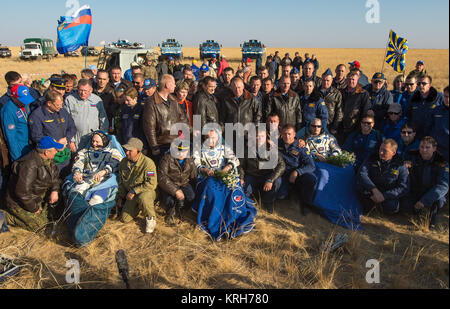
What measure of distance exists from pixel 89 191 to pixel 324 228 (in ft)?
12.0

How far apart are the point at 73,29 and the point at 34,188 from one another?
634 centimetres

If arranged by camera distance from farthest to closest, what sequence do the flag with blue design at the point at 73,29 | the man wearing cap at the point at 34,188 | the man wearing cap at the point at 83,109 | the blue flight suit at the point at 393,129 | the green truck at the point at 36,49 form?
the green truck at the point at 36,49 → the flag with blue design at the point at 73,29 → the man wearing cap at the point at 83,109 → the blue flight suit at the point at 393,129 → the man wearing cap at the point at 34,188

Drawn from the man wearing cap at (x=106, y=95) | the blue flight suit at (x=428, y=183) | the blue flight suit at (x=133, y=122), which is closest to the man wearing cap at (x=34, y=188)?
the blue flight suit at (x=133, y=122)

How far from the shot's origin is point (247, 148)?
5398mm

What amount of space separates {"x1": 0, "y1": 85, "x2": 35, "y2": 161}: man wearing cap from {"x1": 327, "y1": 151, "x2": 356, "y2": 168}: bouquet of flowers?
5.10 m

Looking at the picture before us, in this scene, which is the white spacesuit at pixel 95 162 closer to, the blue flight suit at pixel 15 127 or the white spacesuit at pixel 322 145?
the blue flight suit at pixel 15 127

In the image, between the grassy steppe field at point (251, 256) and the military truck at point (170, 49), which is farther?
the military truck at point (170, 49)

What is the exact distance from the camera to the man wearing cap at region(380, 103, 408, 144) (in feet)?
17.6

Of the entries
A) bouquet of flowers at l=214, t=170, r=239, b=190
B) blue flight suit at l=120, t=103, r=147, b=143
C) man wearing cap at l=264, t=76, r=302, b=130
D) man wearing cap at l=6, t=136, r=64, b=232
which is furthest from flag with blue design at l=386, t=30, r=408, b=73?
man wearing cap at l=6, t=136, r=64, b=232

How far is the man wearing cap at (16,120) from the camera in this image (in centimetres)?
484

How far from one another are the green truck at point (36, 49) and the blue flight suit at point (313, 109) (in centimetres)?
3448
